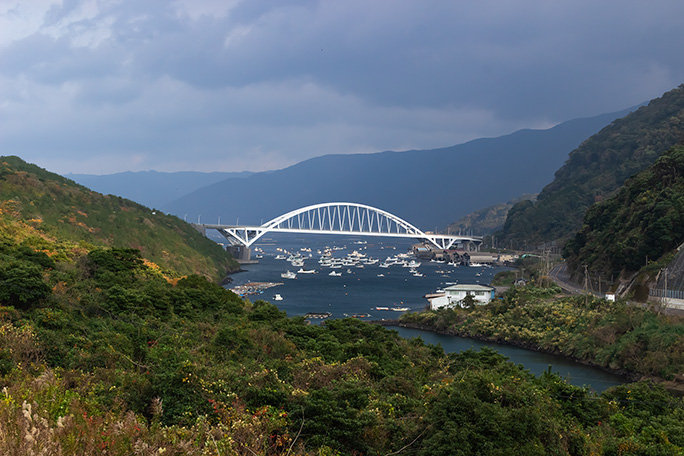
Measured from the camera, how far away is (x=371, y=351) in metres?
16.9

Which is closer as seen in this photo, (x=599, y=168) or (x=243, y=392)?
(x=243, y=392)

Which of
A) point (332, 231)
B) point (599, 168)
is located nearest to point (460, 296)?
point (332, 231)

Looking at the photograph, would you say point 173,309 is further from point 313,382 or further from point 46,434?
point 46,434

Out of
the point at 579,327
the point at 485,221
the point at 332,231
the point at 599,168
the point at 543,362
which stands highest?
the point at 599,168

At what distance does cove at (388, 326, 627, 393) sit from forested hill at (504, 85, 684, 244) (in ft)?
189

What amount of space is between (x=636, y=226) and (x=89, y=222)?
132 feet

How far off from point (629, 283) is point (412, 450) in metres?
34.7

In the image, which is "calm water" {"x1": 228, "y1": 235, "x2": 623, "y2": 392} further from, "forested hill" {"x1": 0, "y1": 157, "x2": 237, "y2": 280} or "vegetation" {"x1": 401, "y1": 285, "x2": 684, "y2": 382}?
"forested hill" {"x1": 0, "y1": 157, "x2": 237, "y2": 280}

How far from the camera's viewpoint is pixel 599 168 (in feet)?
337

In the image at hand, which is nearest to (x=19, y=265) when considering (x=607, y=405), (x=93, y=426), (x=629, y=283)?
(x=93, y=426)

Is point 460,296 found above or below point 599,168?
below

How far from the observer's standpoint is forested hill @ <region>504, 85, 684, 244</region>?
300 feet

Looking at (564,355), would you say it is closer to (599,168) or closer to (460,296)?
(460,296)

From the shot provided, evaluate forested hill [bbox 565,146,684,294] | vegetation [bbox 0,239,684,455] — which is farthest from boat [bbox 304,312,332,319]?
vegetation [bbox 0,239,684,455]
